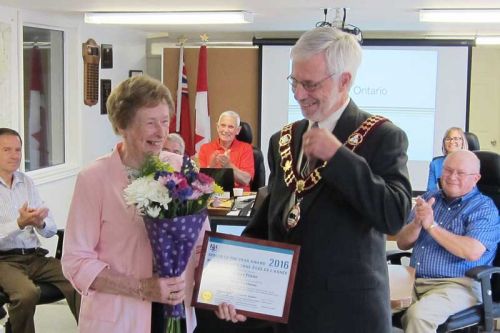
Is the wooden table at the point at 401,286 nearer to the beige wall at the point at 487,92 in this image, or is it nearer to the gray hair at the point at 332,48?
the gray hair at the point at 332,48

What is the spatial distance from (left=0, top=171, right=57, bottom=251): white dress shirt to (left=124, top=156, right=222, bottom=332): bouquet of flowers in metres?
2.18

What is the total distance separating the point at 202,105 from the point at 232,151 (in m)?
2.45

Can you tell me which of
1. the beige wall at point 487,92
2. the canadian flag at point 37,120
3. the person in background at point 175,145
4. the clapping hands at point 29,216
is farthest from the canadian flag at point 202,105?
the clapping hands at point 29,216

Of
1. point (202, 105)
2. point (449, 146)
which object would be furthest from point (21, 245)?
point (202, 105)

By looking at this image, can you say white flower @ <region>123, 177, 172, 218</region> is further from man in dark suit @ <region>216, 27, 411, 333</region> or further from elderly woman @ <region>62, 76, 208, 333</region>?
man in dark suit @ <region>216, 27, 411, 333</region>

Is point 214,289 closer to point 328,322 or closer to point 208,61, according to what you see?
point 328,322

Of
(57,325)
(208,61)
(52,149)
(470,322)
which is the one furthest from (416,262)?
(208,61)

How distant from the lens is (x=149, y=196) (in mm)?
1540

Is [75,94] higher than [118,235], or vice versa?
[75,94]

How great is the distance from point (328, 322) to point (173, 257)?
443mm

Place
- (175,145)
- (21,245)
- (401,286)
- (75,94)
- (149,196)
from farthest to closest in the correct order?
(75,94) → (175,145) → (21,245) → (401,286) → (149,196)

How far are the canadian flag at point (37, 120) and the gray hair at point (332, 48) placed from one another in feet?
16.1

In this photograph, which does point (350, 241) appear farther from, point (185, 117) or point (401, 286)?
point (185, 117)

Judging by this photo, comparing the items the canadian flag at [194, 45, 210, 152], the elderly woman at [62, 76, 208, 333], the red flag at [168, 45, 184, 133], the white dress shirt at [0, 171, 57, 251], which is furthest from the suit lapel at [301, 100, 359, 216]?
the red flag at [168, 45, 184, 133]
